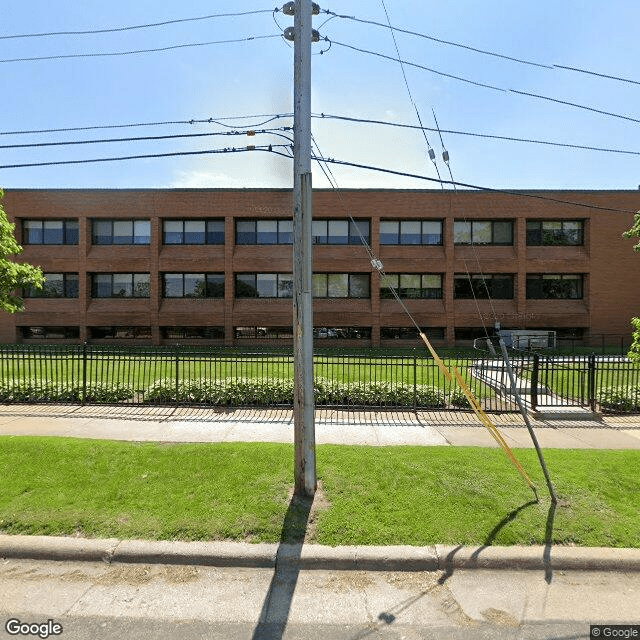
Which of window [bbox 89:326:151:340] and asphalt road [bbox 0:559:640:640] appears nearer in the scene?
asphalt road [bbox 0:559:640:640]

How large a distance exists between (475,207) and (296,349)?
24274mm

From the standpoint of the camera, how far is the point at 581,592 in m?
3.20

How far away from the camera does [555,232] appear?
82.6 feet

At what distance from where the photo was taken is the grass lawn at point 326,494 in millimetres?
3850

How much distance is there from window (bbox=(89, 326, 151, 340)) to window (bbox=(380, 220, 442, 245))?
684 inches

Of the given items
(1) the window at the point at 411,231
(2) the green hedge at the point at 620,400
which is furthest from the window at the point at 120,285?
(2) the green hedge at the point at 620,400

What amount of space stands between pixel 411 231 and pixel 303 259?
880 inches

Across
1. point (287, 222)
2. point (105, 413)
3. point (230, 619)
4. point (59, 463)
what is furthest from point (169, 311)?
point (230, 619)

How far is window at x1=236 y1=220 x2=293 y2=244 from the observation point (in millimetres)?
25188

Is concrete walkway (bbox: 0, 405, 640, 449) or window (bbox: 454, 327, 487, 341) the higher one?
window (bbox: 454, 327, 487, 341)

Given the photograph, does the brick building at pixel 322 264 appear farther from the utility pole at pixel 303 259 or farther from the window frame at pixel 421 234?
the utility pole at pixel 303 259

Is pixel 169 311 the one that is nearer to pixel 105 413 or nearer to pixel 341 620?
pixel 105 413

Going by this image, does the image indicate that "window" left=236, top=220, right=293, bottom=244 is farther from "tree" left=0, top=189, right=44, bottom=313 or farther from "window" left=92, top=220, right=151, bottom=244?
"tree" left=0, top=189, right=44, bottom=313

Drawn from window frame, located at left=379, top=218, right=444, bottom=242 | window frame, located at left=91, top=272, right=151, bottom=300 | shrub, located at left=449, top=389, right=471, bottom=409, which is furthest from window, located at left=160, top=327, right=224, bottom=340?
shrub, located at left=449, top=389, right=471, bottom=409
